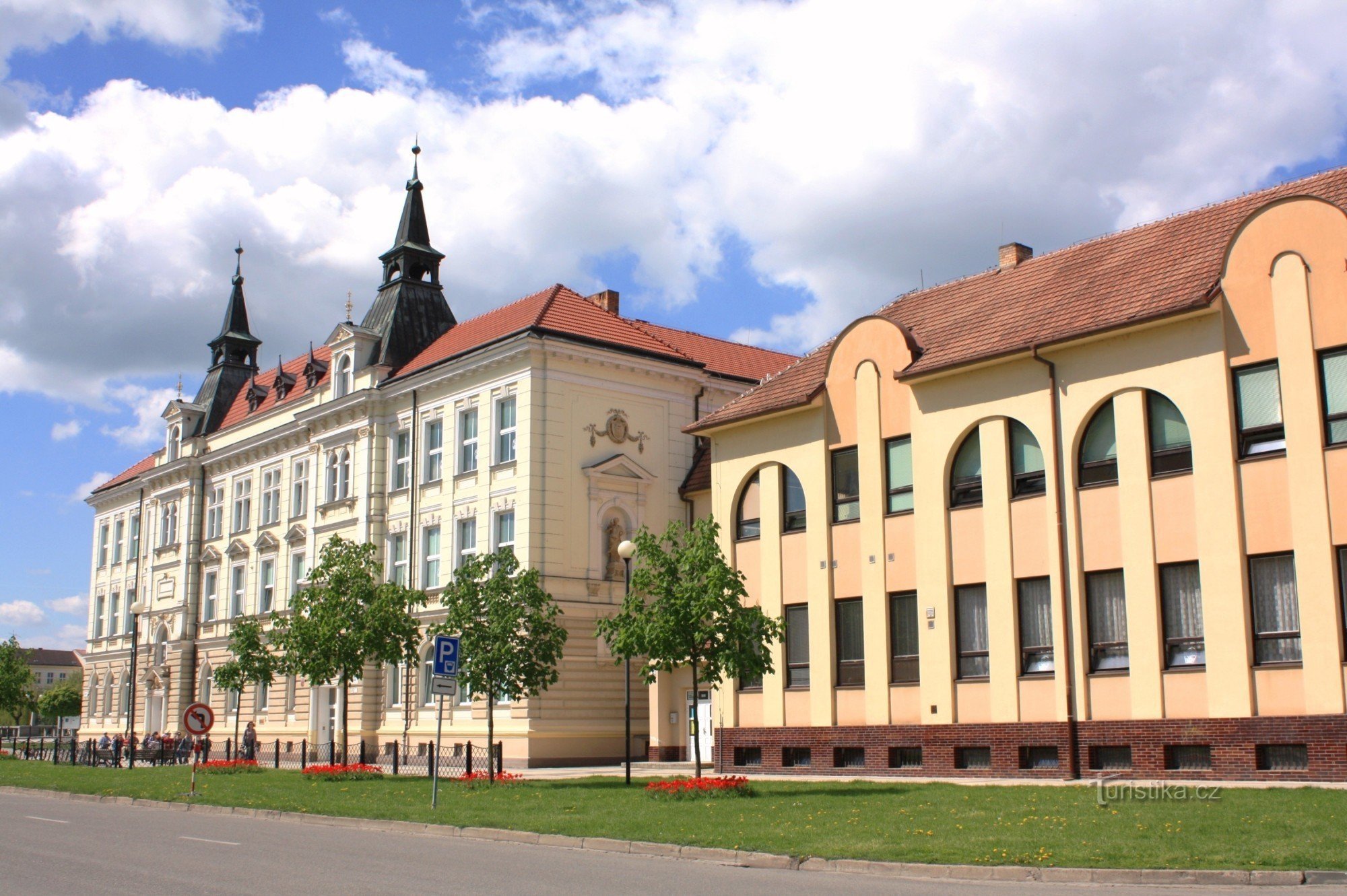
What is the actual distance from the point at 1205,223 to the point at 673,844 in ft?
54.2

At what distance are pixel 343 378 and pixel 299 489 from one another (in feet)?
17.9

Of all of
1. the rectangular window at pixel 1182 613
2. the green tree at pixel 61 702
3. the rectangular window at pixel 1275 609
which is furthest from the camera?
the green tree at pixel 61 702

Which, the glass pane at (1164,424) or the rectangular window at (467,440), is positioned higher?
the rectangular window at (467,440)

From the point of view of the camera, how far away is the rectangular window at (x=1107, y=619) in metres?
22.8

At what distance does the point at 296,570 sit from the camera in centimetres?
4859

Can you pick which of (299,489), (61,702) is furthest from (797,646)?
(61,702)

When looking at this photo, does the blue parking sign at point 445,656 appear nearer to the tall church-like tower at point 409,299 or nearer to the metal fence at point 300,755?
the metal fence at point 300,755

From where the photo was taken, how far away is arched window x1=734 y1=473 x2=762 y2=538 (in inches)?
1193

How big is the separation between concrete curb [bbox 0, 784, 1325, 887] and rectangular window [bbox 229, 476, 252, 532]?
3512 centimetres

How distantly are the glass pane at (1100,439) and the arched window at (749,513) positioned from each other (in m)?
8.56

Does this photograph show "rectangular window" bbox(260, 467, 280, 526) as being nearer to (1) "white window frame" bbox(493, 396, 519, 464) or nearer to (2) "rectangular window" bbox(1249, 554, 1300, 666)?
(1) "white window frame" bbox(493, 396, 519, 464)

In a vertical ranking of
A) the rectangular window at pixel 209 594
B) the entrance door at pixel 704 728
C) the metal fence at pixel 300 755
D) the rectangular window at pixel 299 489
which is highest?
the rectangular window at pixel 299 489

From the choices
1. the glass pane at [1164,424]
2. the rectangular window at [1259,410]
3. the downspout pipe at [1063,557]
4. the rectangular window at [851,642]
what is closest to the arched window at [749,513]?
the rectangular window at [851,642]

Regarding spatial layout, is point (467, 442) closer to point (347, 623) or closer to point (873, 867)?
point (347, 623)
